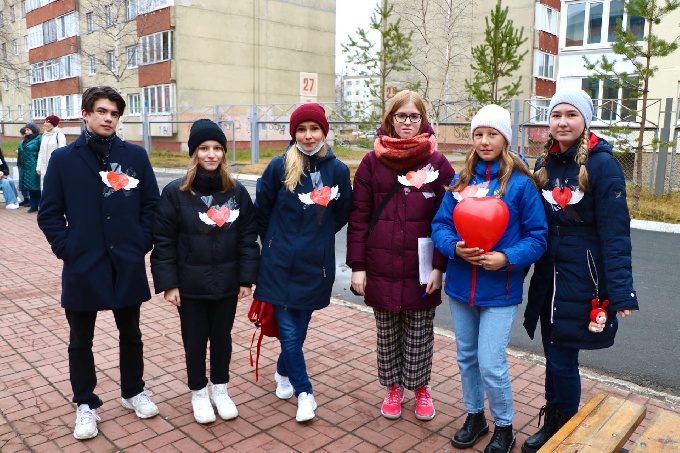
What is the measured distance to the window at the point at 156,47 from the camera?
32031 millimetres

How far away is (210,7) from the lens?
1272 inches

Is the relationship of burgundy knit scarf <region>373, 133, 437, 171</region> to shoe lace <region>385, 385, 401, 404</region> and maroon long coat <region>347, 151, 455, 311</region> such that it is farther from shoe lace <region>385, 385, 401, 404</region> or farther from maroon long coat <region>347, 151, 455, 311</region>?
shoe lace <region>385, 385, 401, 404</region>

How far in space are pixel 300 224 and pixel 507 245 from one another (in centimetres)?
121

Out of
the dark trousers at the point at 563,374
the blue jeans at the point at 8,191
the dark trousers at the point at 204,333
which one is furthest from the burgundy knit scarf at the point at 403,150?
the blue jeans at the point at 8,191

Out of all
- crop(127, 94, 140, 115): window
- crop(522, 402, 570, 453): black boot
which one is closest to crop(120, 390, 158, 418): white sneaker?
crop(522, 402, 570, 453): black boot

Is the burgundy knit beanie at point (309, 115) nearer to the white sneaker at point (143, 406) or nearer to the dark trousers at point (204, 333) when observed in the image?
the dark trousers at point (204, 333)

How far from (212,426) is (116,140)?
181cm

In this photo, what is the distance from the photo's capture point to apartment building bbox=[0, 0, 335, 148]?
31859 mm

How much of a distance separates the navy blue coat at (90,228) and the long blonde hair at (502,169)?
6.10 feet

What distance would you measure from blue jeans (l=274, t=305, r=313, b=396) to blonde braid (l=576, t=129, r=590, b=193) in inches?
67.2

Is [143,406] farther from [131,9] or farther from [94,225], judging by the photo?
[131,9]

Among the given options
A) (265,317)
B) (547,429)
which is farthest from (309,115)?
(547,429)

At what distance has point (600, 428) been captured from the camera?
8.77 ft

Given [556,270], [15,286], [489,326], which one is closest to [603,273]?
[556,270]
